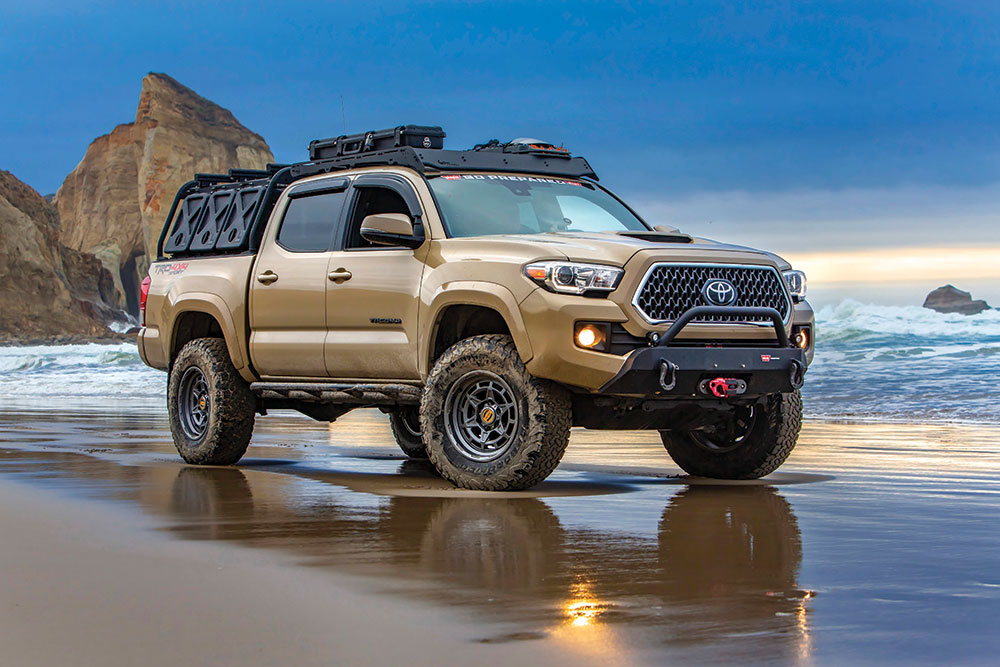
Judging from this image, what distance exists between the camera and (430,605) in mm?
4660

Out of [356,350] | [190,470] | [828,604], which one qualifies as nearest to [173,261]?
[190,470]

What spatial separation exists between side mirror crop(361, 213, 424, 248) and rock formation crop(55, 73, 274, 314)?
382 ft

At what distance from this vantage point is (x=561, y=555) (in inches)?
226

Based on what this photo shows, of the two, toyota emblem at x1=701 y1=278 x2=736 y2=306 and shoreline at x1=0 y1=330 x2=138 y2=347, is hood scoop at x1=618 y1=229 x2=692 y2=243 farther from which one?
shoreline at x1=0 y1=330 x2=138 y2=347

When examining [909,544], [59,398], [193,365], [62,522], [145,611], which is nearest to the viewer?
[145,611]

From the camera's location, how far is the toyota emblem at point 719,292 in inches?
318

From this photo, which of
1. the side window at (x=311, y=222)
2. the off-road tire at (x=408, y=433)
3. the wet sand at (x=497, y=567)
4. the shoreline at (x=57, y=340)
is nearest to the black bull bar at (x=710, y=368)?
the wet sand at (x=497, y=567)

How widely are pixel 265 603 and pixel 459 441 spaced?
370 cm

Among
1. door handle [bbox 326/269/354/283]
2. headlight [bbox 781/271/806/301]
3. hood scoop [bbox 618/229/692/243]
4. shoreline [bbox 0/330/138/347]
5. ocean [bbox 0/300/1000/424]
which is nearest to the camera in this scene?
hood scoop [bbox 618/229/692/243]

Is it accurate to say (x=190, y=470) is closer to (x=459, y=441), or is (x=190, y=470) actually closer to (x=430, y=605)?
(x=459, y=441)

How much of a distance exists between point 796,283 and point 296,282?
3472mm

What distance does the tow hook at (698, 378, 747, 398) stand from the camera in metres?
8.02

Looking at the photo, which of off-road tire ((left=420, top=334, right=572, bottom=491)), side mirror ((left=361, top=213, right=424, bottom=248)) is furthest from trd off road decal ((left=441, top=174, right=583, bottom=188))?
off-road tire ((left=420, top=334, right=572, bottom=491))

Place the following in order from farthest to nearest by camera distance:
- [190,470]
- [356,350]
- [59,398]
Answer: [59,398] < [190,470] < [356,350]
